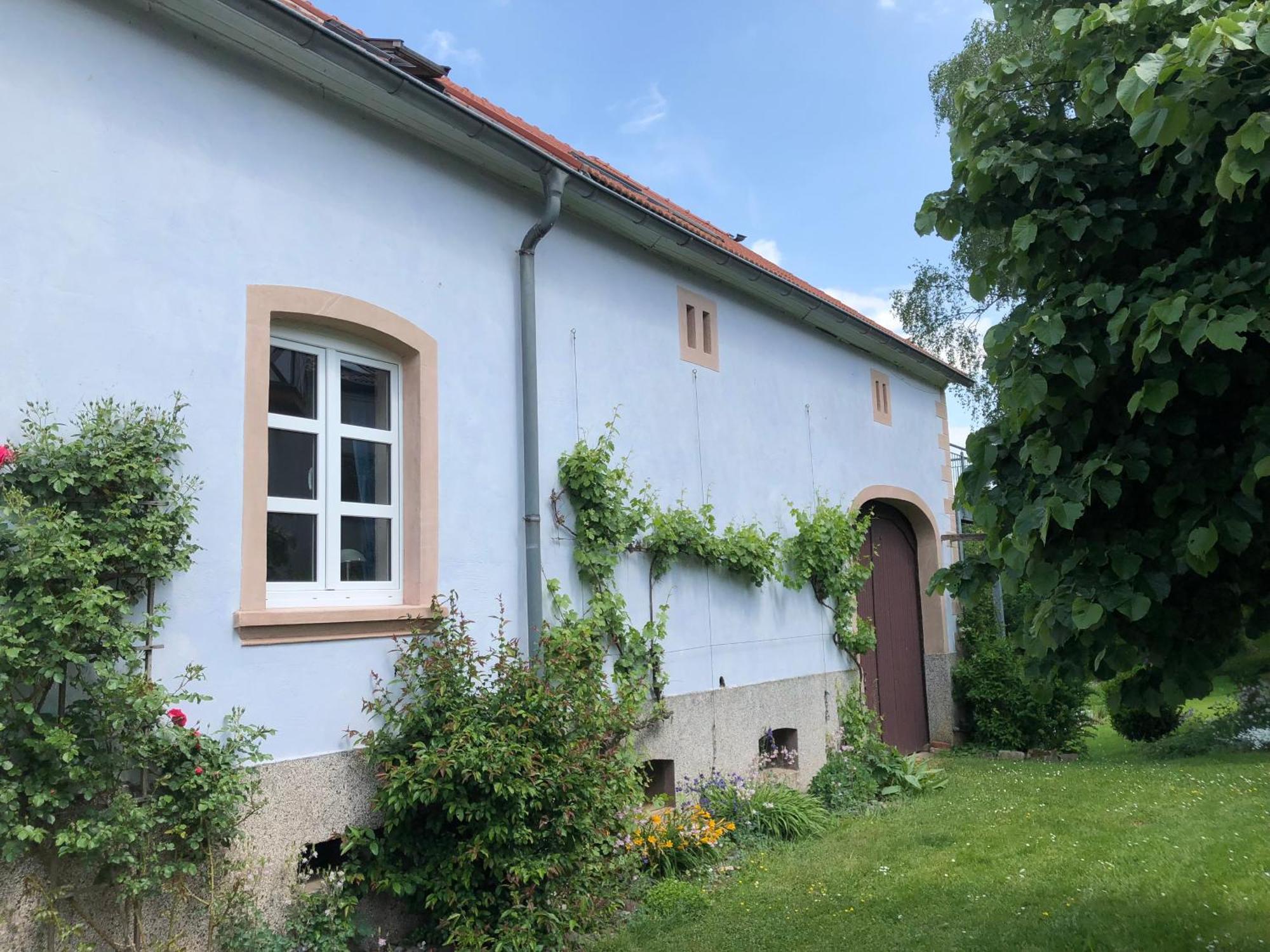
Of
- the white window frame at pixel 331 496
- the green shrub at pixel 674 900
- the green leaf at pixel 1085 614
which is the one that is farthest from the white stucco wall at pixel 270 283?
the green leaf at pixel 1085 614

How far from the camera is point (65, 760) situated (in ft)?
12.3

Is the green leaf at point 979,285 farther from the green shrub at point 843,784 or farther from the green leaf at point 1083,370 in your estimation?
the green shrub at point 843,784

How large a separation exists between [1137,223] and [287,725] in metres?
4.36

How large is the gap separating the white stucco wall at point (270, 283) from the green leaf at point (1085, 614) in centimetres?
356

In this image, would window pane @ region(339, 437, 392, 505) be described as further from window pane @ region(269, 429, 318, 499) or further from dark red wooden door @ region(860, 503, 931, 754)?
dark red wooden door @ region(860, 503, 931, 754)

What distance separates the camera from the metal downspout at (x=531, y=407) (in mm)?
6238

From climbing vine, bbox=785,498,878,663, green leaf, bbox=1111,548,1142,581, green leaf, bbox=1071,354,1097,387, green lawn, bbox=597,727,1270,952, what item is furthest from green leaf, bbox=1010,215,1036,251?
climbing vine, bbox=785,498,878,663

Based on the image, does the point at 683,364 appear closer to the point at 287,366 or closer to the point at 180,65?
the point at 287,366

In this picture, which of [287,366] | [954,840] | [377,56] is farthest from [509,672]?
[954,840]

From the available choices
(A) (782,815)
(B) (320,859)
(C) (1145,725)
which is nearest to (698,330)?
(A) (782,815)

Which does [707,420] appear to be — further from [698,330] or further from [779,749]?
[779,749]

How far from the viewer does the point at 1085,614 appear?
10.6ft

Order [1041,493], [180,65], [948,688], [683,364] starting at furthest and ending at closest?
[948,688], [683,364], [180,65], [1041,493]

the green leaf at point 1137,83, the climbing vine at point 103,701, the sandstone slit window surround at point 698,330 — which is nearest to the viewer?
the green leaf at point 1137,83
